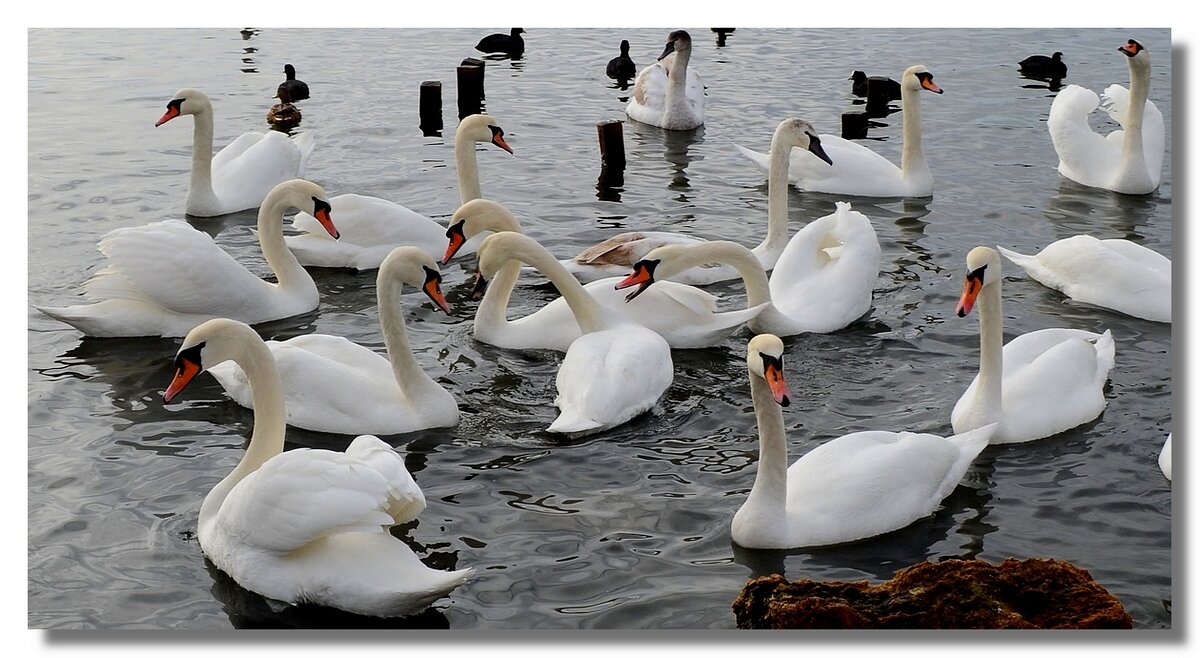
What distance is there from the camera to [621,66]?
17.6m

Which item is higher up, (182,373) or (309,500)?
(182,373)

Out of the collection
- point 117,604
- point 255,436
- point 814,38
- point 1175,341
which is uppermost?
point 814,38

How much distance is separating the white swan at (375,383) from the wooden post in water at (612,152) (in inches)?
217

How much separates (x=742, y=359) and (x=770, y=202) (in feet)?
6.97

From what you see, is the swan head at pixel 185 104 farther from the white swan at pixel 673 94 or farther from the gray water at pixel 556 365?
the white swan at pixel 673 94

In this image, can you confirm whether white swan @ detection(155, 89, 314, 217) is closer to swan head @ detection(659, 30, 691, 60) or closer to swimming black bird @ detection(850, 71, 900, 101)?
swan head @ detection(659, 30, 691, 60)

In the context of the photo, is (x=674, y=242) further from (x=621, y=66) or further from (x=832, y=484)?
(x=621, y=66)

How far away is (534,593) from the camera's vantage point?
5.98m

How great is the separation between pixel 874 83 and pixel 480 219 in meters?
6.73

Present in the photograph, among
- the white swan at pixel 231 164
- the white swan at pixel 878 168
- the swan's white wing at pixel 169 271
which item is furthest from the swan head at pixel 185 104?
the white swan at pixel 878 168

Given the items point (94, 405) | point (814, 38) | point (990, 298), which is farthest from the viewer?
point (814, 38)

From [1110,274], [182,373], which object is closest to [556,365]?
[182,373]

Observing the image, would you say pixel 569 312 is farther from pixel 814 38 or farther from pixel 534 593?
pixel 814 38

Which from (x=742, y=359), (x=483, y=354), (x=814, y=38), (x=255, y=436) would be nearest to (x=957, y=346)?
(x=742, y=359)
